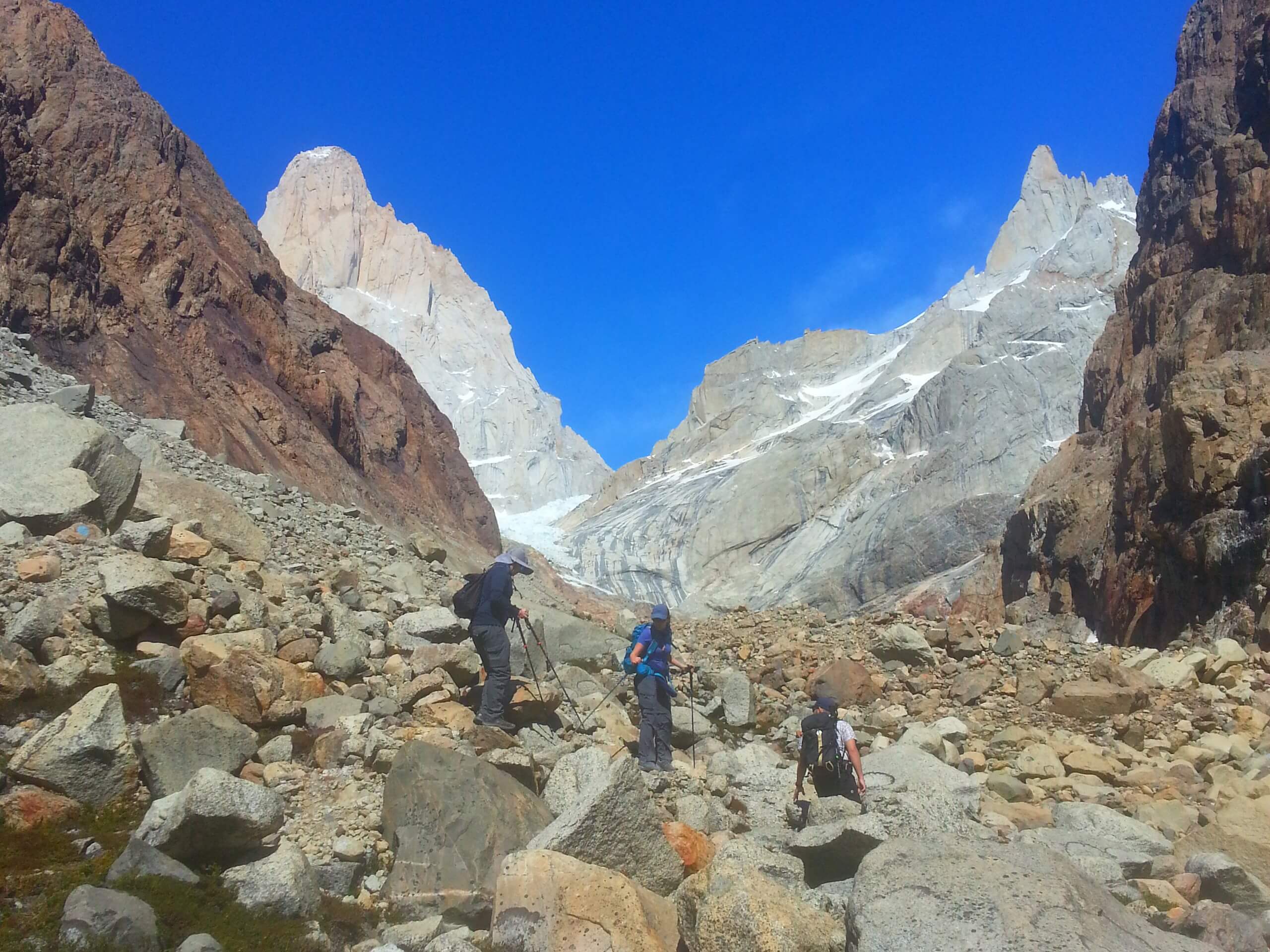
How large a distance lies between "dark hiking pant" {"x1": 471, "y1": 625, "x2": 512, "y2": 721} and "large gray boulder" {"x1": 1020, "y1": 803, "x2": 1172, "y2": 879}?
4670mm

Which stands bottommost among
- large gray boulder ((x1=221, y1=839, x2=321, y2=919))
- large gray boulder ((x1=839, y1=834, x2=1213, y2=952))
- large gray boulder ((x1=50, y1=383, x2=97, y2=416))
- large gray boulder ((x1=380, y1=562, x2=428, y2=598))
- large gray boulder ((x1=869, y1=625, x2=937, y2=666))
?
large gray boulder ((x1=221, y1=839, x2=321, y2=919))

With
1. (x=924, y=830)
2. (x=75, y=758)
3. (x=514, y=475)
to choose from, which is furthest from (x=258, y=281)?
(x=514, y=475)

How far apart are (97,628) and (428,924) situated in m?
4.27

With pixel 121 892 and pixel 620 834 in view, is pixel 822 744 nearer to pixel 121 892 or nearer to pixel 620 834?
pixel 620 834

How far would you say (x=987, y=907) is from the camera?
4.23 metres

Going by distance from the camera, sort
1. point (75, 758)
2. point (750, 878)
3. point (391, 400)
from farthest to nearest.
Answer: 1. point (391, 400)
2. point (75, 758)
3. point (750, 878)

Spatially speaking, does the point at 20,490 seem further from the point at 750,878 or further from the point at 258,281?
the point at 258,281

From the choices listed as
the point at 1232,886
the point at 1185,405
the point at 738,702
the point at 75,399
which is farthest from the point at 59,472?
the point at 1185,405

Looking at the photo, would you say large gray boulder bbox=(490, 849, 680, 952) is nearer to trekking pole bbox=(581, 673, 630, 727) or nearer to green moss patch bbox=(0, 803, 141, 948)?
green moss patch bbox=(0, 803, 141, 948)

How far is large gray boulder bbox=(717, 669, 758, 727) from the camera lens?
11719mm

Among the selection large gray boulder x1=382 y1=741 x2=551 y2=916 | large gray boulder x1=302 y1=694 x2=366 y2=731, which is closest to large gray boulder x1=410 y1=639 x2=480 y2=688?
large gray boulder x1=302 y1=694 x2=366 y2=731

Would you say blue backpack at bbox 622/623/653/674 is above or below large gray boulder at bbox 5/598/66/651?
above

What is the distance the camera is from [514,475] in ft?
514

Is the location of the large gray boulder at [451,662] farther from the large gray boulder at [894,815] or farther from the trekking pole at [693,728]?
the large gray boulder at [894,815]
